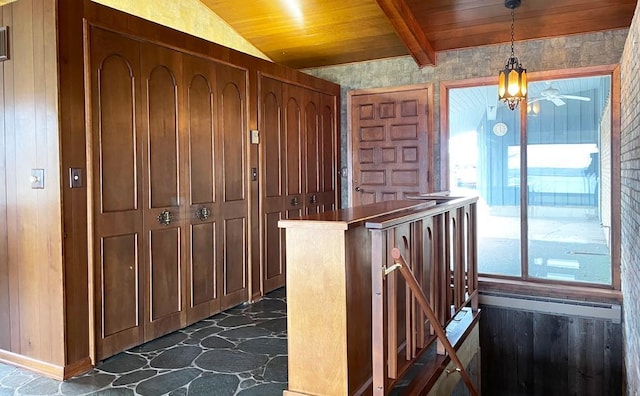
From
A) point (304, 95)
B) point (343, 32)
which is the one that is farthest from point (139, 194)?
point (343, 32)

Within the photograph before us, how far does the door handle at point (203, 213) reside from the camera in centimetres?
400

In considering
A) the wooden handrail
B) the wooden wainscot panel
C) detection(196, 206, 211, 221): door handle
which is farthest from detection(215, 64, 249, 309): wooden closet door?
the wooden handrail

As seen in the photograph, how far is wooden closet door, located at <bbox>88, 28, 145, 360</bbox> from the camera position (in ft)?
10.3

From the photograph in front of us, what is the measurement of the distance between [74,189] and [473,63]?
4434 mm

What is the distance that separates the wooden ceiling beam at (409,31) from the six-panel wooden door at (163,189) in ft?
5.15

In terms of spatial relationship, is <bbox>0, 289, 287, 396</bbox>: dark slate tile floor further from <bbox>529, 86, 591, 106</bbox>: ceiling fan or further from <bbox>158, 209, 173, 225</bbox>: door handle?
<bbox>529, 86, 591, 106</bbox>: ceiling fan

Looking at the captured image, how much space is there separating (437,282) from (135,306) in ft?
6.89

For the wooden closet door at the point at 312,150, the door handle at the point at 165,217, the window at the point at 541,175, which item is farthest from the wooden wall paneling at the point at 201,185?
the window at the point at 541,175

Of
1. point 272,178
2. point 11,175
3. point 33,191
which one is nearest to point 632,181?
point 272,178

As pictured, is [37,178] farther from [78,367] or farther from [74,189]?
[78,367]

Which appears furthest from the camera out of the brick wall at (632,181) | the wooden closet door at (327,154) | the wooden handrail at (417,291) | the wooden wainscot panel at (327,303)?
the wooden closet door at (327,154)

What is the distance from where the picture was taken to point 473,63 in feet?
18.5

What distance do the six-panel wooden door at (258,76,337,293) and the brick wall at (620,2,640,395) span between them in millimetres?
3063

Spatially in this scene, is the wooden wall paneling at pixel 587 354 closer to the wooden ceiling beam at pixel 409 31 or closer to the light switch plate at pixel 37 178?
the wooden ceiling beam at pixel 409 31
